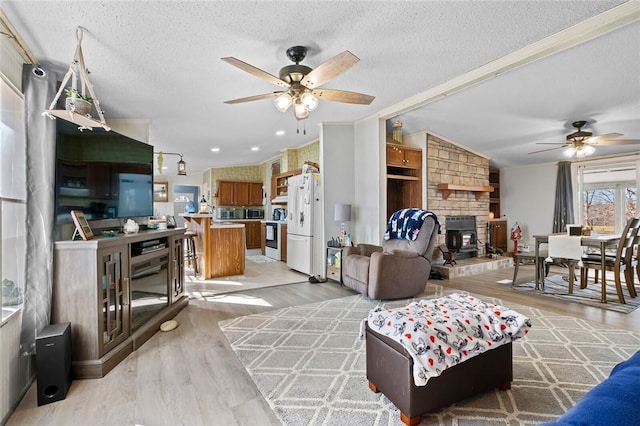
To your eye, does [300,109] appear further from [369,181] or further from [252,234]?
[252,234]

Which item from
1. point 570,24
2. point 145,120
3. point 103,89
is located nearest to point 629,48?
point 570,24

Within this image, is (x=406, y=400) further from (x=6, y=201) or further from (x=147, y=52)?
(x=147, y=52)

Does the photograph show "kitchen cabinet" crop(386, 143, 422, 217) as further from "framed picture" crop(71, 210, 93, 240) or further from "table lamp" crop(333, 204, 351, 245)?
"framed picture" crop(71, 210, 93, 240)

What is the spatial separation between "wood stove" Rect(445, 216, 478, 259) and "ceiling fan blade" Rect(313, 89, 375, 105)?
3870 millimetres

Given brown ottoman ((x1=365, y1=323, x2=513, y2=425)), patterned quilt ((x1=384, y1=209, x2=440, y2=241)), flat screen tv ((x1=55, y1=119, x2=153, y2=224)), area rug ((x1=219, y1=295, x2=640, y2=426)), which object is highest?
flat screen tv ((x1=55, y1=119, x2=153, y2=224))

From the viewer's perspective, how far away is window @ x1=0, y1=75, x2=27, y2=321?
1772mm

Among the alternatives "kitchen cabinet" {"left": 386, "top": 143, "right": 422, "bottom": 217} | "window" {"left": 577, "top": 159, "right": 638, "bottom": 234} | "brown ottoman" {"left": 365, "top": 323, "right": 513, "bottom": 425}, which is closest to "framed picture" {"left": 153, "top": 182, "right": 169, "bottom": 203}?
"kitchen cabinet" {"left": 386, "top": 143, "right": 422, "bottom": 217}

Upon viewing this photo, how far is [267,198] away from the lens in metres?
8.59

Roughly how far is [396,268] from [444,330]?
201cm

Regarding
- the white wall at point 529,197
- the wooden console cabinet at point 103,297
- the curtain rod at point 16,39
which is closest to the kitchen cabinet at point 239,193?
the wooden console cabinet at point 103,297

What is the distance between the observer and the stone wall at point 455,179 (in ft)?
18.4

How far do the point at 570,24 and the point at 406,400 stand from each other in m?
2.98

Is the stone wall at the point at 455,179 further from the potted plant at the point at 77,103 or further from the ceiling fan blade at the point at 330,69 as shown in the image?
the potted plant at the point at 77,103

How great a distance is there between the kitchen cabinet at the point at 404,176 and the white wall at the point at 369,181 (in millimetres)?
425
